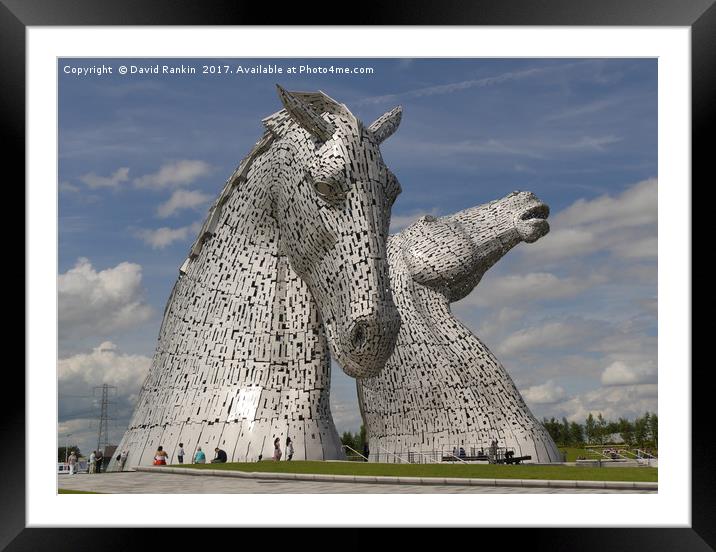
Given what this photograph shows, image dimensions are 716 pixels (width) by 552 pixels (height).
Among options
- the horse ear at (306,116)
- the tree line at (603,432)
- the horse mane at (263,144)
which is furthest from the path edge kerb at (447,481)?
the tree line at (603,432)

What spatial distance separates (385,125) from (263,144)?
1.15 metres

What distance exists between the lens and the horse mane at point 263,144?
7621 millimetres

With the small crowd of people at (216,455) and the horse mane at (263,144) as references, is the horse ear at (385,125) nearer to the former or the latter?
the horse mane at (263,144)

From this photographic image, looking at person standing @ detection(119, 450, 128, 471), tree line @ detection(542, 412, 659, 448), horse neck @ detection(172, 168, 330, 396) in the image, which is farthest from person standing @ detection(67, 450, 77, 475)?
tree line @ detection(542, 412, 659, 448)

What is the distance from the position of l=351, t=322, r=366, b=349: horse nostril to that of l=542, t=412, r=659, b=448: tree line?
3029 centimetres

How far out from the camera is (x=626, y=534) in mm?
7070

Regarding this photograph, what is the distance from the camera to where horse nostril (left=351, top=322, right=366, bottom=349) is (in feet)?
23.0

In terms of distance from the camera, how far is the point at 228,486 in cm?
745

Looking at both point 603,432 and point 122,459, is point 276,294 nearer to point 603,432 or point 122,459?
point 122,459

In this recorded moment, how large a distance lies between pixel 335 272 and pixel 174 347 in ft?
6.32

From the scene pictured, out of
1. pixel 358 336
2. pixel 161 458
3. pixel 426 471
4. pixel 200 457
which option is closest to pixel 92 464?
pixel 161 458
